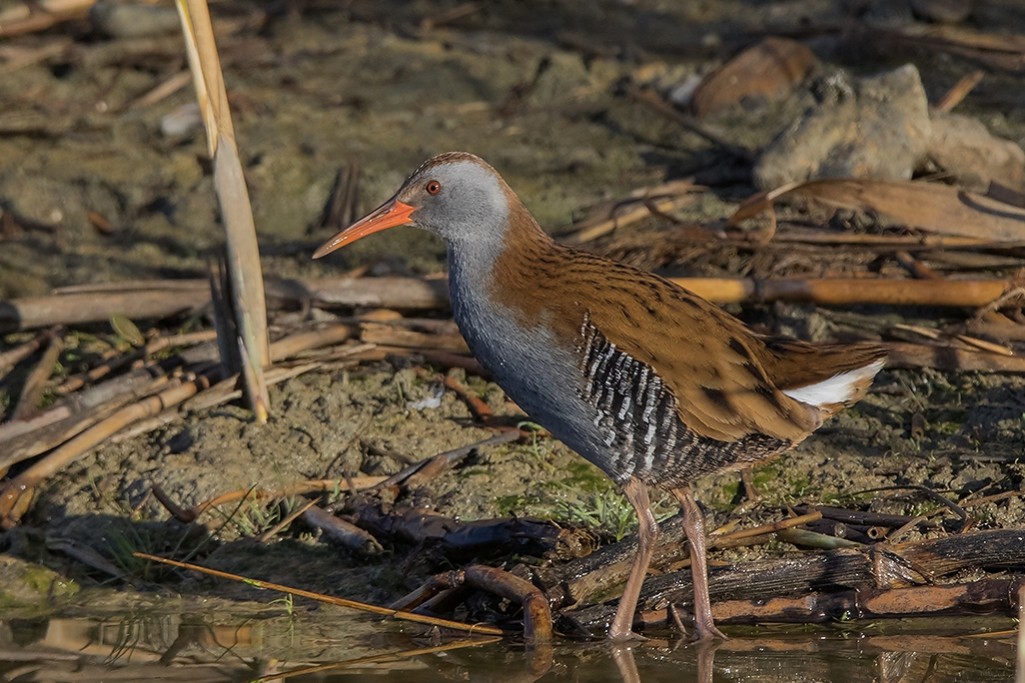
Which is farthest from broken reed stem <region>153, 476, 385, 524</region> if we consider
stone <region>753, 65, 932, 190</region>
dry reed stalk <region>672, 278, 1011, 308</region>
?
stone <region>753, 65, 932, 190</region>

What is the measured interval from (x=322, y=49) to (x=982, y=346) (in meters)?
4.57

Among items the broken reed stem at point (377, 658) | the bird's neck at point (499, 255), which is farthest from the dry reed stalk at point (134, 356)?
the broken reed stem at point (377, 658)

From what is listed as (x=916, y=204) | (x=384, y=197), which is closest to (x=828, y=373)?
(x=916, y=204)

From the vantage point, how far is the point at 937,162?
21.2ft

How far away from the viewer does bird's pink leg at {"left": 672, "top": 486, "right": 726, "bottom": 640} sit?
4.18 metres

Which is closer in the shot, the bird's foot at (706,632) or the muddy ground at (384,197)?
the bird's foot at (706,632)

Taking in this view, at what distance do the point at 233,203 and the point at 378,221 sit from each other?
80cm

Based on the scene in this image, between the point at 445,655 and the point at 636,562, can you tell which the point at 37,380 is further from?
the point at 636,562

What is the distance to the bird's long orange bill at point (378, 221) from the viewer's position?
4.51m

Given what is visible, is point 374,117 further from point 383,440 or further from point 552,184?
point 383,440

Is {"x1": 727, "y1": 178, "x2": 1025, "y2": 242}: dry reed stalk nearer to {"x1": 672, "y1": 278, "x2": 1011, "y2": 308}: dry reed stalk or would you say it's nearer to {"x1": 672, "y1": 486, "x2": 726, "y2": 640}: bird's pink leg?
{"x1": 672, "y1": 278, "x2": 1011, "y2": 308}: dry reed stalk

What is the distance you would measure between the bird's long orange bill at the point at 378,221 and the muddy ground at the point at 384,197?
36.0 inches

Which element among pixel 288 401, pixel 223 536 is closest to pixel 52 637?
→ pixel 223 536

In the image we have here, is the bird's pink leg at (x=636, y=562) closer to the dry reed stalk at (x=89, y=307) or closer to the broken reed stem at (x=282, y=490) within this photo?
the broken reed stem at (x=282, y=490)
